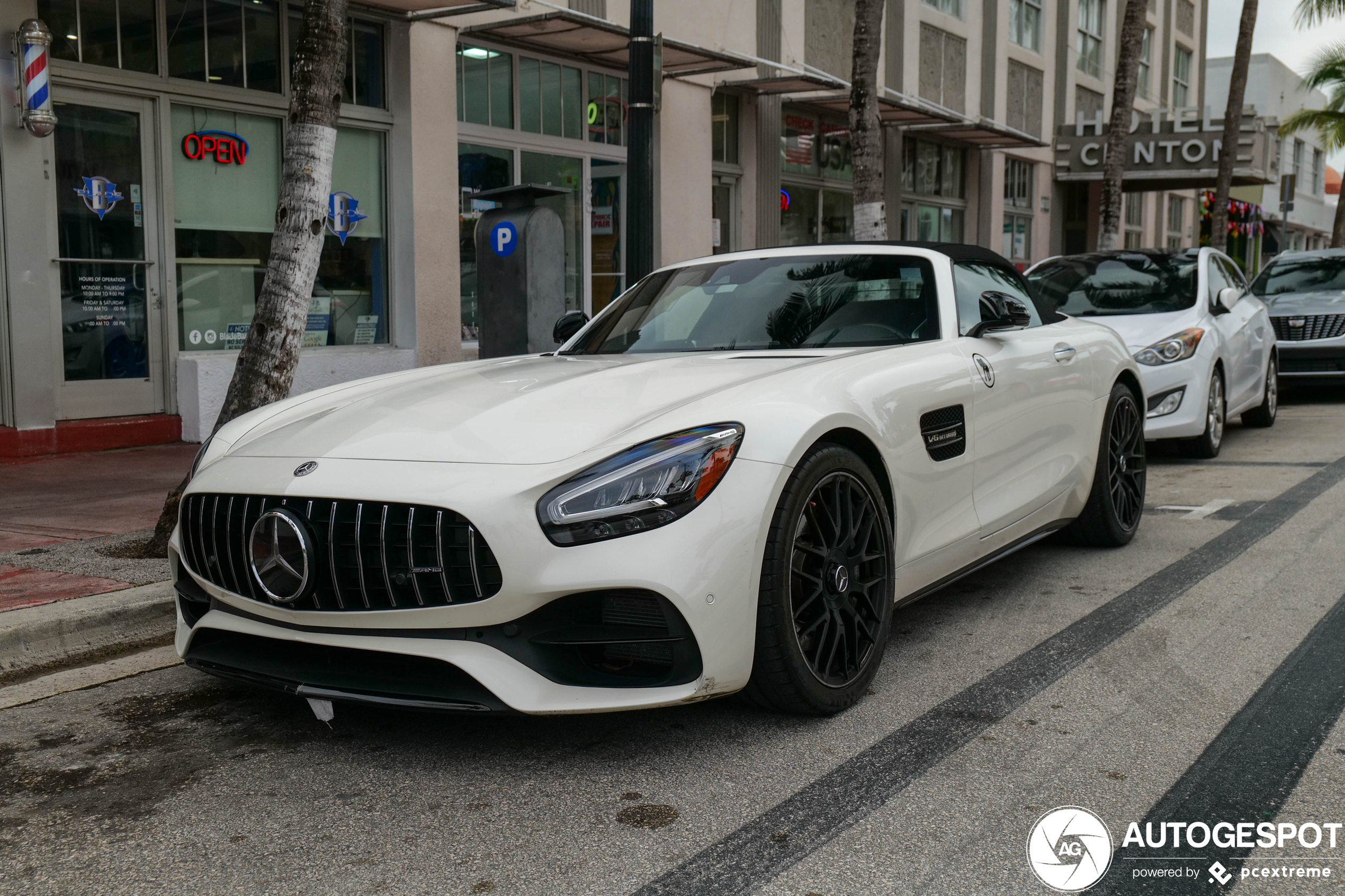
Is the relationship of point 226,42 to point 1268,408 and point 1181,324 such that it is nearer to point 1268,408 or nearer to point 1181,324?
point 1181,324

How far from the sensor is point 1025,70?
2453 cm

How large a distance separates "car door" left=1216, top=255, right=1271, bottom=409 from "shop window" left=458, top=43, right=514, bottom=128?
6.84 meters

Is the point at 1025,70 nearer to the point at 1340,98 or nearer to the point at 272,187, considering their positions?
Answer: the point at 1340,98

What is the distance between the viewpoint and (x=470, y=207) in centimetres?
1259

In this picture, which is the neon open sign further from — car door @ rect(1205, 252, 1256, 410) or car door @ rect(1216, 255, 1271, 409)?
car door @ rect(1216, 255, 1271, 409)

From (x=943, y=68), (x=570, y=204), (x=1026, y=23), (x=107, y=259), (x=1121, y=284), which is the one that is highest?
(x=1026, y=23)

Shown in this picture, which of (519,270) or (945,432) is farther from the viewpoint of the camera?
(519,270)

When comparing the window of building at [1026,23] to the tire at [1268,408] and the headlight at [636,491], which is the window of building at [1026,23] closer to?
the tire at [1268,408]

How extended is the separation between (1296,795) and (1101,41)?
28301 millimetres

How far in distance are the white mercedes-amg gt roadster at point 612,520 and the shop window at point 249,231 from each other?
241 inches

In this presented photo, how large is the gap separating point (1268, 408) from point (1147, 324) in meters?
3.06

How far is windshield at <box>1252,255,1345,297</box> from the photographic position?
47.1 ft

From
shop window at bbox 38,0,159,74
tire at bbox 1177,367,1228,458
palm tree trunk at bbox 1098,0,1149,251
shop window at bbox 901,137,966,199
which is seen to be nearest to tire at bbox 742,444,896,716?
tire at bbox 1177,367,1228,458
